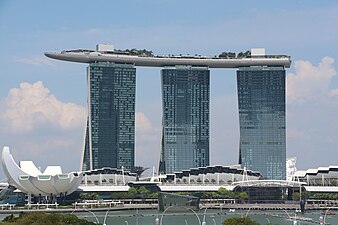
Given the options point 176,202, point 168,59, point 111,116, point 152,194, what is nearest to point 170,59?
point 168,59

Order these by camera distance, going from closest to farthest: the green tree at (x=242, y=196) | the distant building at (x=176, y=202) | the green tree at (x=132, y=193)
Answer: the distant building at (x=176, y=202) < the green tree at (x=242, y=196) < the green tree at (x=132, y=193)

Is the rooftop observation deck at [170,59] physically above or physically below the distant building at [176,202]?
above

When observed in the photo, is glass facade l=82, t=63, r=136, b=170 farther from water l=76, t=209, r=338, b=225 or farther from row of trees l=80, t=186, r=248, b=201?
water l=76, t=209, r=338, b=225

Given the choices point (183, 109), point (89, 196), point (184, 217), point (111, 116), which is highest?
point (183, 109)

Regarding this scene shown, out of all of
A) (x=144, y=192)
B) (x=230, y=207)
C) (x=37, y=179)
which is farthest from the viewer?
(x=144, y=192)

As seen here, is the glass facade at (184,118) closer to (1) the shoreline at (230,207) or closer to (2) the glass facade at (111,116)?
(2) the glass facade at (111,116)

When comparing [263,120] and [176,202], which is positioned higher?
[263,120]

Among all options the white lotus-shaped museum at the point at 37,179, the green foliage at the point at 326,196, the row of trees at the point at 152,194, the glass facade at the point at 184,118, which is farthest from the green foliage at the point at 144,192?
the green foliage at the point at 326,196

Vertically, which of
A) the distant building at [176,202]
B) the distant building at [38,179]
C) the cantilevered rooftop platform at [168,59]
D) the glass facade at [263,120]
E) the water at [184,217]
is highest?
the cantilevered rooftop platform at [168,59]

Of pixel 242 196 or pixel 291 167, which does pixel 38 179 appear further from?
pixel 291 167
